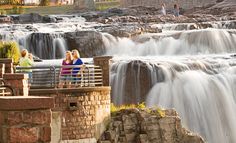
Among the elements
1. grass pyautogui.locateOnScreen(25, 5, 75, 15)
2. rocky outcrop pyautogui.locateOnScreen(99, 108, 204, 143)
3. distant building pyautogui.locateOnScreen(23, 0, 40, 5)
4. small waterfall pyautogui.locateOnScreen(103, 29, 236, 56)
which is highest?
distant building pyautogui.locateOnScreen(23, 0, 40, 5)

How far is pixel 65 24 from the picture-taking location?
154 feet

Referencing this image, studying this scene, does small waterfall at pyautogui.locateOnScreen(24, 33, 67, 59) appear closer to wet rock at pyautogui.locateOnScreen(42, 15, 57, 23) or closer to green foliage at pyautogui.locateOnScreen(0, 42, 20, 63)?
green foliage at pyautogui.locateOnScreen(0, 42, 20, 63)

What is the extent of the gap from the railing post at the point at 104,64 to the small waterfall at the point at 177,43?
15664 mm

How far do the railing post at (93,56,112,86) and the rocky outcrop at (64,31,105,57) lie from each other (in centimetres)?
1589

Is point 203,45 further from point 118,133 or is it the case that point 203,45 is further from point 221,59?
point 118,133

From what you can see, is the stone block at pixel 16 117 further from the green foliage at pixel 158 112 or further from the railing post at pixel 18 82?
the green foliage at pixel 158 112

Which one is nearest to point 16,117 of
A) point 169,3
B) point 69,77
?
point 69,77

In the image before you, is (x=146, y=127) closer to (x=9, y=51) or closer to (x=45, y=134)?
(x=9, y=51)

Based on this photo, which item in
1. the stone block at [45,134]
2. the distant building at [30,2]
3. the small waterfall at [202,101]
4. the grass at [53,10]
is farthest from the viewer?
the distant building at [30,2]

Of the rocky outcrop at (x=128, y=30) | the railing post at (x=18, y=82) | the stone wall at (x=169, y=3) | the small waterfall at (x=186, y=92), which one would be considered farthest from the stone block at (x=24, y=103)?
the stone wall at (x=169, y=3)

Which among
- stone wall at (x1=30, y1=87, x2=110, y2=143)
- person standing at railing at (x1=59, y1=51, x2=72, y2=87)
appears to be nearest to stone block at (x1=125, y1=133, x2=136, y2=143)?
stone wall at (x1=30, y1=87, x2=110, y2=143)

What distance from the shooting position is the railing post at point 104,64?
21172 mm

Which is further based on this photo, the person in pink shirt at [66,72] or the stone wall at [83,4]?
the stone wall at [83,4]

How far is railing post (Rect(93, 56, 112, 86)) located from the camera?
69.5 feet
